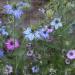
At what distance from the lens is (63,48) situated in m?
2.96

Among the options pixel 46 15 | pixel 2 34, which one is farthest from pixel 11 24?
pixel 46 15

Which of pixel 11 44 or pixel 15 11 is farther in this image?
pixel 11 44

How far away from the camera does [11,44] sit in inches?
119

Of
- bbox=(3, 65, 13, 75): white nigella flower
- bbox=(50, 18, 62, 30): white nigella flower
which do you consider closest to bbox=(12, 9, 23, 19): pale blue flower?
bbox=(50, 18, 62, 30): white nigella flower

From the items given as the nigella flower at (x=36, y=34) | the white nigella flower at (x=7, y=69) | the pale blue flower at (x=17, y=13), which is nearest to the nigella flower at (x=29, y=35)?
the nigella flower at (x=36, y=34)

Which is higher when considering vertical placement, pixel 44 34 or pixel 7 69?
pixel 44 34

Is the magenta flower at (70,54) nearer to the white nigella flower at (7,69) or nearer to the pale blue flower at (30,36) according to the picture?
the pale blue flower at (30,36)

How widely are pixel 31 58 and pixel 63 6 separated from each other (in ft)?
1.64

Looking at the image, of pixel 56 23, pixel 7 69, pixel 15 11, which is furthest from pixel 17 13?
pixel 7 69

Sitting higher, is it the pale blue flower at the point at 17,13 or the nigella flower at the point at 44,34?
the pale blue flower at the point at 17,13

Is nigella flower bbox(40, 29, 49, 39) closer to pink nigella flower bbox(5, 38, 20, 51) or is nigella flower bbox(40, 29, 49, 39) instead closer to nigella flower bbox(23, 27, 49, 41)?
nigella flower bbox(23, 27, 49, 41)

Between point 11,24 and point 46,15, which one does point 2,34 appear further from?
point 46,15

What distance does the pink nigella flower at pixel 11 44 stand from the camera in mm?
2975

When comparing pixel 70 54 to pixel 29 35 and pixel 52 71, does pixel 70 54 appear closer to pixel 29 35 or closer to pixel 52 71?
pixel 52 71
